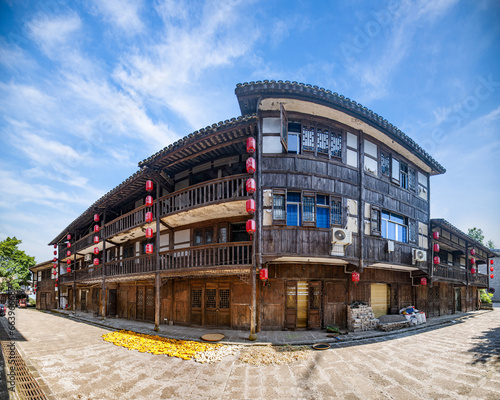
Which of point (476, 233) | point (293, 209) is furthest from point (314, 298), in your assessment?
point (476, 233)

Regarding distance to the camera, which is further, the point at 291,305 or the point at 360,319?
the point at 360,319

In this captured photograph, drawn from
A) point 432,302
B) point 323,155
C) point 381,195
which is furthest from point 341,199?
point 432,302

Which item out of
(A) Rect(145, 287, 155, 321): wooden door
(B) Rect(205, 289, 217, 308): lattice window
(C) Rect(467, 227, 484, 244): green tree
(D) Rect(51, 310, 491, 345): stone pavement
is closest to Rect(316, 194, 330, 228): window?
(D) Rect(51, 310, 491, 345): stone pavement

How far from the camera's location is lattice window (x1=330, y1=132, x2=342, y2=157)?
1324 centimetres

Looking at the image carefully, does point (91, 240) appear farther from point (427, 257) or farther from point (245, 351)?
point (427, 257)

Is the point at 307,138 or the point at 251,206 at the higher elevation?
the point at 307,138

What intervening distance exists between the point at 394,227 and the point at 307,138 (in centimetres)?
781

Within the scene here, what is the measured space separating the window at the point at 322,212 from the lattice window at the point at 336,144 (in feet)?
8.16

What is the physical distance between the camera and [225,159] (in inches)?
571

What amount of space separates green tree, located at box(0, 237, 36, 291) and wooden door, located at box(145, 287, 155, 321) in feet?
103

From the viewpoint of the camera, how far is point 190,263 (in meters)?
13.8

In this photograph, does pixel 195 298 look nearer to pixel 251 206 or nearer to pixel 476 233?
pixel 251 206

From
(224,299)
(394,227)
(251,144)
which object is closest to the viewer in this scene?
(251,144)

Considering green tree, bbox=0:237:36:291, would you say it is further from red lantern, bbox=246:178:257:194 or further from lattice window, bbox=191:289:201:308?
red lantern, bbox=246:178:257:194
